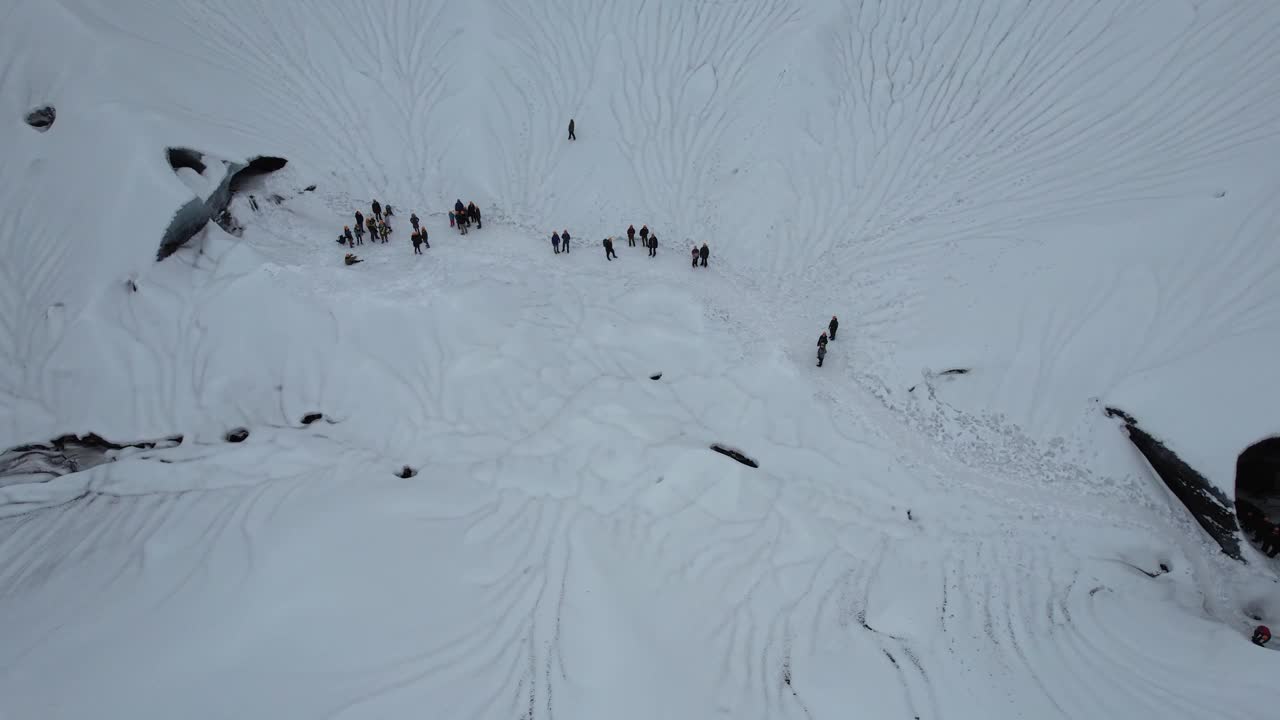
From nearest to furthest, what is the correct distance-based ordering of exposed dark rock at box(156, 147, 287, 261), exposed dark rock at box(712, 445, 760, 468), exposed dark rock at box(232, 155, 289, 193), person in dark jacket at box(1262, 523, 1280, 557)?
person in dark jacket at box(1262, 523, 1280, 557), exposed dark rock at box(712, 445, 760, 468), exposed dark rock at box(156, 147, 287, 261), exposed dark rock at box(232, 155, 289, 193)

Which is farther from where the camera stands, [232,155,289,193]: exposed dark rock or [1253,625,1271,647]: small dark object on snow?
[232,155,289,193]: exposed dark rock

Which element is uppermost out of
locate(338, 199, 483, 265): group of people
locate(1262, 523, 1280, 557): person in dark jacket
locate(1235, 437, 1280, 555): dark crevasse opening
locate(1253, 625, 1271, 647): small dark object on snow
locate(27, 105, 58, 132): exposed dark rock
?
locate(27, 105, 58, 132): exposed dark rock

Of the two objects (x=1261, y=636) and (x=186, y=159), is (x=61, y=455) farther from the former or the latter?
(x=1261, y=636)

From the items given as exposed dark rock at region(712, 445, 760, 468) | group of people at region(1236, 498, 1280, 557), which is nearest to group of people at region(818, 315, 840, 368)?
exposed dark rock at region(712, 445, 760, 468)

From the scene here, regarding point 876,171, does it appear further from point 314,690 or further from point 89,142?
point 89,142

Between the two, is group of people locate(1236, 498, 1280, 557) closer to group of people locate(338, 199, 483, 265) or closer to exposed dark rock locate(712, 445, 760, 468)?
exposed dark rock locate(712, 445, 760, 468)

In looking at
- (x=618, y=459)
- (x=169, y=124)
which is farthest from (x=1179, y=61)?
(x=169, y=124)

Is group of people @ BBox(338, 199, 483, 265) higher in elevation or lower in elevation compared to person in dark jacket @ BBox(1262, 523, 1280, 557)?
higher
